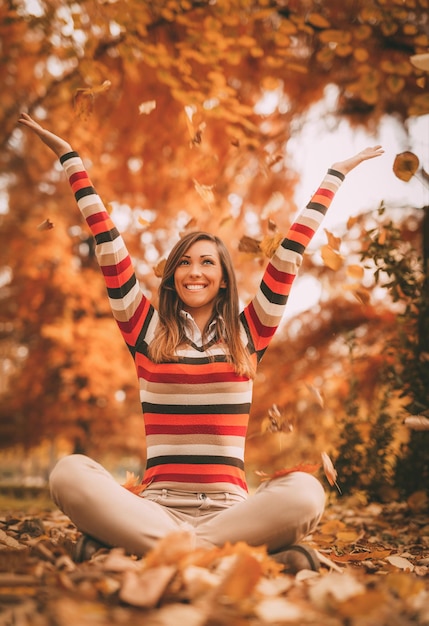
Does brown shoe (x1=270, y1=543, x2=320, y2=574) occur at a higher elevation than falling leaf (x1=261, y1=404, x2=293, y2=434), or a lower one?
lower

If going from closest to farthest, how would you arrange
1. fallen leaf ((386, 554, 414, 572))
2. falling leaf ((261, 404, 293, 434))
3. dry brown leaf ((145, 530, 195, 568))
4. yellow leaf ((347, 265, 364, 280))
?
1. dry brown leaf ((145, 530, 195, 568))
2. fallen leaf ((386, 554, 414, 572))
3. falling leaf ((261, 404, 293, 434))
4. yellow leaf ((347, 265, 364, 280))

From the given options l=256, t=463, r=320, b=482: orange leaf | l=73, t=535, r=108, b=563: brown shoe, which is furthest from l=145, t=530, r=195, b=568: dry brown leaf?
l=256, t=463, r=320, b=482: orange leaf

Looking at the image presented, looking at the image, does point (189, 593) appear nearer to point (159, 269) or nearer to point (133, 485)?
point (133, 485)

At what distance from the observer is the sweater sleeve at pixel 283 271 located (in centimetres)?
210

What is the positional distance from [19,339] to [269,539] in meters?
7.00

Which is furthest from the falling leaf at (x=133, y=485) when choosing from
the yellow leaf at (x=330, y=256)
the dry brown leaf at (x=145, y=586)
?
the yellow leaf at (x=330, y=256)

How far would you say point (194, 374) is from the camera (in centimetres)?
196

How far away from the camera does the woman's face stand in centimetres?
215

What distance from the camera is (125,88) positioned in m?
5.16

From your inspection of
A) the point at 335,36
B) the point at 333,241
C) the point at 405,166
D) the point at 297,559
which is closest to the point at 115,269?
the point at 333,241

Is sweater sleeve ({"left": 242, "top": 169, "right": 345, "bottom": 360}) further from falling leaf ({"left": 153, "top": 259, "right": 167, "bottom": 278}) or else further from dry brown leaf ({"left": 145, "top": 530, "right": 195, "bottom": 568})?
dry brown leaf ({"left": 145, "top": 530, "right": 195, "bottom": 568})

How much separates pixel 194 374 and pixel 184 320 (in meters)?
0.29

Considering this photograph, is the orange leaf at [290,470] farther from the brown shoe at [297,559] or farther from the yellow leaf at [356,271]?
the yellow leaf at [356,271]

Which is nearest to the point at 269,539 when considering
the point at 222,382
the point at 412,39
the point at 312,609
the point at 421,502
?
the point at 312,609
